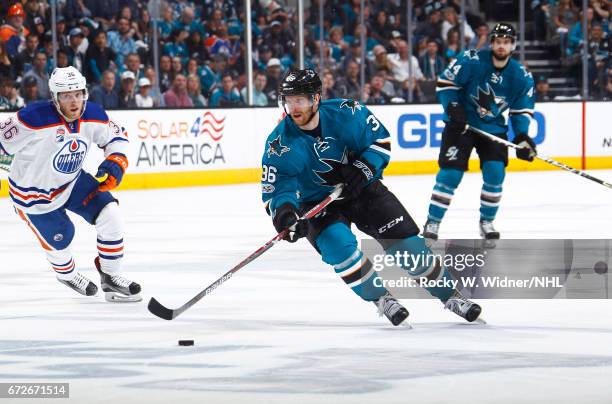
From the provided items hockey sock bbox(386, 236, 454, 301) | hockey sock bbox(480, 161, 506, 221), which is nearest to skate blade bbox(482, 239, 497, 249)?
hockey sock bbox(480, 161, 506, 221)

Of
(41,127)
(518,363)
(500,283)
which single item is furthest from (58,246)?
(518,363)

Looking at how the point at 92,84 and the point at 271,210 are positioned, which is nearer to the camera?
the point at 271,210

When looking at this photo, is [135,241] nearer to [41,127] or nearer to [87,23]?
[41,127]

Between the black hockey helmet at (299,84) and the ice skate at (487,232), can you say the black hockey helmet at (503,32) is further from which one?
the black hockey helmet at (299,84)

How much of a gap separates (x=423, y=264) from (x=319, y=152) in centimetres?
55

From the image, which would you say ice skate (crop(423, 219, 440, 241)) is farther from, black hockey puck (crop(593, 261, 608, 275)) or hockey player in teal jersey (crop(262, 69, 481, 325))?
hockey player in teal jersey (crop(262, 69, 481, 325))

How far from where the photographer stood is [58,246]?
206 inches

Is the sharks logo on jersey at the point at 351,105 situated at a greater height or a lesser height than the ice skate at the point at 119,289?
greater

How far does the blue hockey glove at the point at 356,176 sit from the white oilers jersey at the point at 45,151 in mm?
1281

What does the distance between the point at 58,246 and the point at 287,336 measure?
151 centimetres

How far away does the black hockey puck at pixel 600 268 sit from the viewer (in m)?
5.57

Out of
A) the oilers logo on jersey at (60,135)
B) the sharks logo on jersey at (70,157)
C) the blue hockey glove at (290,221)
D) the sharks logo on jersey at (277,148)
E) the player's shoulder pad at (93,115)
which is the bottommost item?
the blue hockey glove at (290,221)

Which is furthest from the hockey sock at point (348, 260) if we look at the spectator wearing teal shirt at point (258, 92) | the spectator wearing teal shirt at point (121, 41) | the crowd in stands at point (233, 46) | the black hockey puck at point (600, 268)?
the spectator wearing teal shirt at point (258, 92)

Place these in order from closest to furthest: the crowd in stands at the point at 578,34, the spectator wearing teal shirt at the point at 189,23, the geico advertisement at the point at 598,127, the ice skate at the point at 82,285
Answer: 1. the ice skate at the point at 82,285
2. the spectator wearing teal shirt at the point at 189,23
3. the geico advertisement at the point at 598,127
4. the crowd in stands at the point at 578,34
